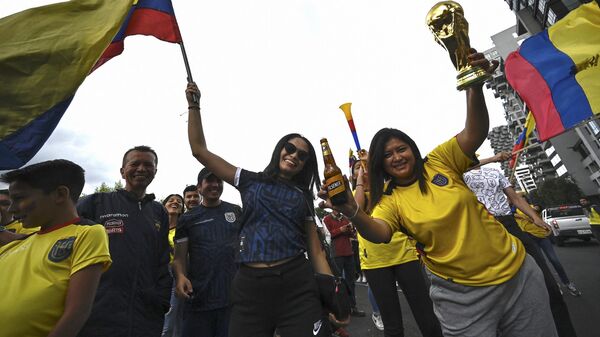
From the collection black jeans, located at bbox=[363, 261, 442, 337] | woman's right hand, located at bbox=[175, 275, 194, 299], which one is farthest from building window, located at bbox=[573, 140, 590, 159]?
woman's right hand, located at bbox=[175, 275, 194, 299]

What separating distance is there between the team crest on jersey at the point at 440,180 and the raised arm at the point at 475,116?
23cm

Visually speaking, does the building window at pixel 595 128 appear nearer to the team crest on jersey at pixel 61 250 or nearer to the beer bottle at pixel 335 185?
the beer bottle at pixel 335 185

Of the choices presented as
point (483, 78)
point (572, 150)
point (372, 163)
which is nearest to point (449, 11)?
point (483, 78)

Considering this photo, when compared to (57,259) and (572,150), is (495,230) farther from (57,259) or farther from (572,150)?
(572,150)

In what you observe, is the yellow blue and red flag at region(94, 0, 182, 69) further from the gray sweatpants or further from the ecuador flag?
the gray sweatpants

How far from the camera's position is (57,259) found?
1.64 meters

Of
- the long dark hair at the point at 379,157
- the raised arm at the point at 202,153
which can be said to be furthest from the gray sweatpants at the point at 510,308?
the raised arm at the point at 202,153

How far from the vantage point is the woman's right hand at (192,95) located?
2.50 m

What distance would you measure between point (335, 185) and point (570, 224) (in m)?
18.1

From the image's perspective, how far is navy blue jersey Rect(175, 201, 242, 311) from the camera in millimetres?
3105

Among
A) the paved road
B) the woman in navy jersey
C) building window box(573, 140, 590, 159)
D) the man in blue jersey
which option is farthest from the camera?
building window box(573, 140, 590, 159)

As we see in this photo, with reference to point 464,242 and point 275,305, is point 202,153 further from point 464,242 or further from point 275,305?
point 464,242

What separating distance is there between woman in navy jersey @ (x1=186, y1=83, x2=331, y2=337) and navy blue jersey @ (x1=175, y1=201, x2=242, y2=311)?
36.5 inches

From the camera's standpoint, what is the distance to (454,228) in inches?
74.0
